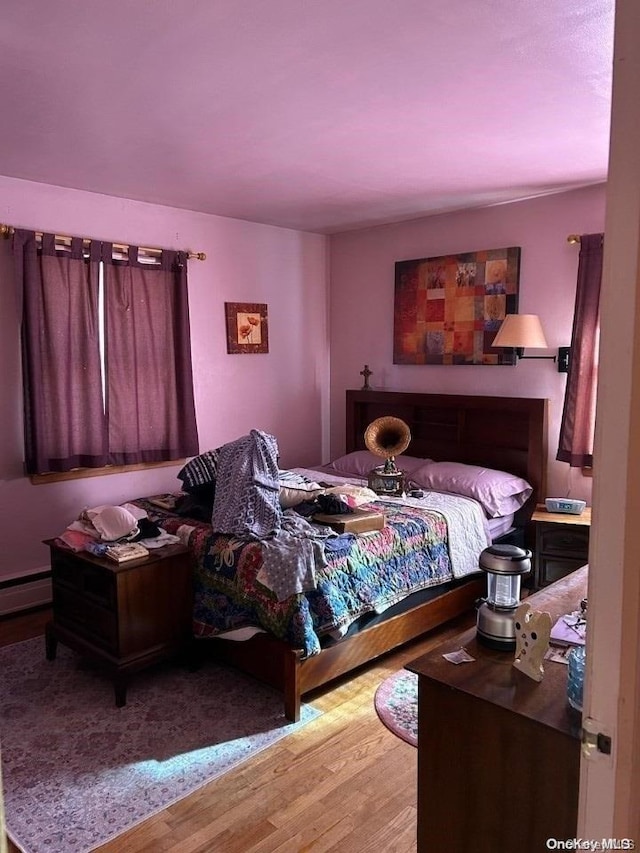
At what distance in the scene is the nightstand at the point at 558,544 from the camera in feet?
11.6

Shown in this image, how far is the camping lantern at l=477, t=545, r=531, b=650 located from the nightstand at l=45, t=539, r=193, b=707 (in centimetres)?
164

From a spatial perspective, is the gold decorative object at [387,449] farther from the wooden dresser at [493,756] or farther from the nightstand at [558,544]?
the wooden dresser at [493,756]

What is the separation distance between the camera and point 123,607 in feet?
8.96

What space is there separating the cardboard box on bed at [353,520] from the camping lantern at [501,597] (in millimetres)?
1373

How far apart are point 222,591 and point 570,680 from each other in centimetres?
185

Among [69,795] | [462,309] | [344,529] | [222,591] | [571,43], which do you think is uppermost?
[571,43]

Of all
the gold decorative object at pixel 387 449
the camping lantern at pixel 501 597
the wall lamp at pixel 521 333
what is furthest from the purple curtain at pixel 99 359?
the camping lantern at pixel 501 597

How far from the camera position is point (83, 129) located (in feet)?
8.98

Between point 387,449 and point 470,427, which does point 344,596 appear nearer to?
point 387,449

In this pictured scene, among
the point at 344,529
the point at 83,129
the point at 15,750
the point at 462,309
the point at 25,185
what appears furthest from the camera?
the point at 462,309

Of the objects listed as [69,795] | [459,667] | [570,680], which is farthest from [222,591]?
[570,680]

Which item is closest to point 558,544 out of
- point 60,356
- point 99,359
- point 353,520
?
point 353,520

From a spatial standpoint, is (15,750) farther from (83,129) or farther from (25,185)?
(25,185)

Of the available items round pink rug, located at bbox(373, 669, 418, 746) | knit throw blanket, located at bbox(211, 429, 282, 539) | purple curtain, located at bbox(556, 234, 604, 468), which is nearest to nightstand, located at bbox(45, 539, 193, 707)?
knit throw blanket, located at bbox(211, 429, 282, 539)
